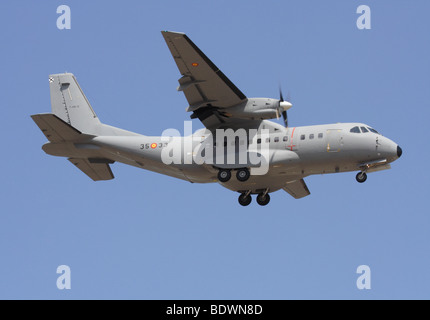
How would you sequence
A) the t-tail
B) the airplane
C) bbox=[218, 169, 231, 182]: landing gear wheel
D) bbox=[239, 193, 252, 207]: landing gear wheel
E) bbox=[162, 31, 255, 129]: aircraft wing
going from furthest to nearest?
bbox=[239, 193, 252, 207]: landing gear wheel, the t-tail, bbox=[218, 169, 231, 182]: landing gear wheel, the airplane, bbox=[162, 31, 255, 129]: aircraft wing

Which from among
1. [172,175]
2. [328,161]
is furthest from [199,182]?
[328,161]

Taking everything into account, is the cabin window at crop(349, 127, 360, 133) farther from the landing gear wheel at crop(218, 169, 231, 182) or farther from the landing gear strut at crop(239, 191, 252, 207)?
the landing gear strut at crop(239, 191, 252, 207)

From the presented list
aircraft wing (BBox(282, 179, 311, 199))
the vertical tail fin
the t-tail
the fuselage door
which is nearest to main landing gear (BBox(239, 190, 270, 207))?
aircraft wing (BBox(282, 179, 311, 199))

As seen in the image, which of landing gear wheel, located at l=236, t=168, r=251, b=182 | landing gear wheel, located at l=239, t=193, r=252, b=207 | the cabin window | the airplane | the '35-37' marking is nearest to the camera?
the airplane

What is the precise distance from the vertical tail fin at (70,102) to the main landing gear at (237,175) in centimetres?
522

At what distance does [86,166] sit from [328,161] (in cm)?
883

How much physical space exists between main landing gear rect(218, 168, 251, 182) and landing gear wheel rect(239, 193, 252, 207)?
1877 millimetres

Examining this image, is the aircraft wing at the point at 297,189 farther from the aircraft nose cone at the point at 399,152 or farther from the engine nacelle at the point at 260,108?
the aircraft nose cone at the point at 399,152

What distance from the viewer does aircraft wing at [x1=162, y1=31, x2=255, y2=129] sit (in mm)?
22766

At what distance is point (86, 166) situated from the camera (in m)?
26.7

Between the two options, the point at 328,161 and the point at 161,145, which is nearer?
the point at 328,161

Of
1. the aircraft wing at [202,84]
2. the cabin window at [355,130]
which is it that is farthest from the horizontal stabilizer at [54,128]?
the cabin window at [355,130]

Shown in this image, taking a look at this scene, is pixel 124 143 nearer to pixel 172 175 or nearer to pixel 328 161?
pixel 172 175

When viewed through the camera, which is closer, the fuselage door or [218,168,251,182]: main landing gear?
the fuselage door
